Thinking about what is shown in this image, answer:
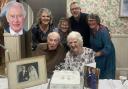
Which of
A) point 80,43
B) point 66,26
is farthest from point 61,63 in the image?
point 66,26

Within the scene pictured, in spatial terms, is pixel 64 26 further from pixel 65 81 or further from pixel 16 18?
pixel 65 81

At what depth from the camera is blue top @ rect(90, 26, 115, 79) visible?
11.2 feet

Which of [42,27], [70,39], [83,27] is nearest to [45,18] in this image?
[42,27]

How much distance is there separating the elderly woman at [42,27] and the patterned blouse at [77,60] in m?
0.67

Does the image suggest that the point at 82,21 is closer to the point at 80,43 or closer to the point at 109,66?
the point at 109,66

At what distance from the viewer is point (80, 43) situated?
2.74 metres

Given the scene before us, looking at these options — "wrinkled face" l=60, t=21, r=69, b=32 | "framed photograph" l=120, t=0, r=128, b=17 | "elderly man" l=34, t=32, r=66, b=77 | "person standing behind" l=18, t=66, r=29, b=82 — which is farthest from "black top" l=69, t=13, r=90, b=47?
"person standing behind" l=18, t=66, r=29, b=82

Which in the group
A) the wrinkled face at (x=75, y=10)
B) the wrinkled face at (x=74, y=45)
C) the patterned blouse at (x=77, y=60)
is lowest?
the patterned blouse at (x=77, y=60)

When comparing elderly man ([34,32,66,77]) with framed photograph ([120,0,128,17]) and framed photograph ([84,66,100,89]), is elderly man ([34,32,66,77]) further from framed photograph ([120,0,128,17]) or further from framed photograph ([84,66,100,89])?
framed photograph ([120,0,128,17])

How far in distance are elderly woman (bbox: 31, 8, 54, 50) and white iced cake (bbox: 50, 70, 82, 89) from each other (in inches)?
53.8

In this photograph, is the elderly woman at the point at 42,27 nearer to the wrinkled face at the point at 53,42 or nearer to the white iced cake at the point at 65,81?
the wrinkled face at the point at 53,42

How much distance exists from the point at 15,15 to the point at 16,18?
3 cm

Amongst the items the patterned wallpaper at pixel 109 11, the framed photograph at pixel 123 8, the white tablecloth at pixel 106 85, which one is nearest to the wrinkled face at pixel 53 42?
the white tablecloth at pixel 106 85

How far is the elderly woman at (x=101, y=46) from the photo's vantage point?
135 inches
